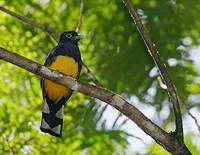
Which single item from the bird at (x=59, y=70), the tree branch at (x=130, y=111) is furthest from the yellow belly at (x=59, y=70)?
the tree branch at (x=130, y=111)

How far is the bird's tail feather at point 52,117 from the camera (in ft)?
14.5

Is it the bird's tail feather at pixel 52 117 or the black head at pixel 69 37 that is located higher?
the black head at pixel 69 37

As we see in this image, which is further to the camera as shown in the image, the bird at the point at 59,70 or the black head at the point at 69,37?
the black head at the point at 69,37

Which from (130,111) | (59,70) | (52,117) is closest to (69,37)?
(59,70)

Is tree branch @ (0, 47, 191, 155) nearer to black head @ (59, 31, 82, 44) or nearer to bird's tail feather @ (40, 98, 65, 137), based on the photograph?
bird's tail feather @ (40, 98, 65, 137)

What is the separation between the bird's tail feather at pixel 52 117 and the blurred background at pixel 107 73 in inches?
4.9

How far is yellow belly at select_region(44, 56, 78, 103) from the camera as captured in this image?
5043 mm

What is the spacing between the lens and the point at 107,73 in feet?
15.6

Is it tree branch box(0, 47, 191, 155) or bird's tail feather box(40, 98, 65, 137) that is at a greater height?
bird's tail feather box(40, 98, 65, 137)

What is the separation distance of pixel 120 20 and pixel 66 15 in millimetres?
482

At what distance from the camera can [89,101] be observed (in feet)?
16.0

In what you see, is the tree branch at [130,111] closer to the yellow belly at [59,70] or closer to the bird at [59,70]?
the bird at [59,70]

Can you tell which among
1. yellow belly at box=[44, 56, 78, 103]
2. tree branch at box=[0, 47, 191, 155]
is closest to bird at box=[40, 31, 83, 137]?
yellow belly at box=[44, 56, 78, 103]

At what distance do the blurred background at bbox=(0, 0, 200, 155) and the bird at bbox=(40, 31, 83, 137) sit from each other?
10 cm
